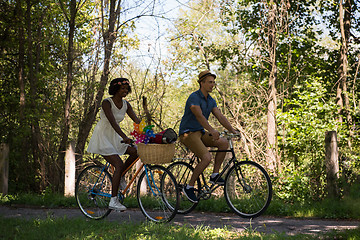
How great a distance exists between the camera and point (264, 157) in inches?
400

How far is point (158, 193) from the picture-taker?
634 centimetres

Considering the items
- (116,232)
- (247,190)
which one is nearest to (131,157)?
(116,232)

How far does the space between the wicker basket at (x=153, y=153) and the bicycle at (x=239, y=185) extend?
2.41 feet

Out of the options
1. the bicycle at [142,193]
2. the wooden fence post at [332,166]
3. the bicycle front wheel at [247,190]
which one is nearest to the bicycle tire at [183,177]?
the bicycle at [142,193]

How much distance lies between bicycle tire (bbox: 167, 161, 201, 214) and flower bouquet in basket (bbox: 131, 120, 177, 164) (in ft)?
2.37

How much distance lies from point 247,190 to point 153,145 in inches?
64.3

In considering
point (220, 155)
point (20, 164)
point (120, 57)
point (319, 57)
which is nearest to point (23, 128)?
point (20, 164)

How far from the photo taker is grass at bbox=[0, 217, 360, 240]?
504 cm

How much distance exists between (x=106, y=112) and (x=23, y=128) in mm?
6643

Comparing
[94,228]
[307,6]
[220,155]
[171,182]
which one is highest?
[307,6]

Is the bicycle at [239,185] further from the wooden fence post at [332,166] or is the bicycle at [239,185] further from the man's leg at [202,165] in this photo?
the wooden fence post at [332,166]

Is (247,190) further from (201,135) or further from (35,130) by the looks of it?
(35,130)

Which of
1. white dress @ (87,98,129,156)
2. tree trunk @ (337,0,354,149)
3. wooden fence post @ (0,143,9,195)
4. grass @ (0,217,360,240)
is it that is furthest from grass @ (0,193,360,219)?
tree trunk @ (337,0,354,149)

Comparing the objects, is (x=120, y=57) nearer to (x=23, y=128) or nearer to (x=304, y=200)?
(x=23, y=128)
